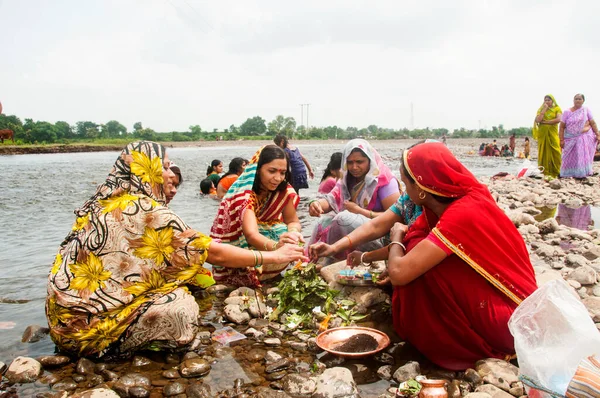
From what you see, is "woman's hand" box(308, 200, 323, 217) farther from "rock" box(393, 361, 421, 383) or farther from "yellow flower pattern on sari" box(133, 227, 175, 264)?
"rock" box(393, 361, 421, 383)

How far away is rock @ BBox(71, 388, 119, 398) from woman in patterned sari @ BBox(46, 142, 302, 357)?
499 millimetres

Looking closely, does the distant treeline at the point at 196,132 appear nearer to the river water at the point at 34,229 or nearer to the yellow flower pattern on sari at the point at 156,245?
the river water at the point at 34,229

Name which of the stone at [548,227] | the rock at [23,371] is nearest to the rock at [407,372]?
the rock at [23,371]

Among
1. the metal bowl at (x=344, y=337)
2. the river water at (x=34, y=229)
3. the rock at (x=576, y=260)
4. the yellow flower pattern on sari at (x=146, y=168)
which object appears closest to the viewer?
the metal bowl at (x=344, y=337)

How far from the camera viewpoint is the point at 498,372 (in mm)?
2791

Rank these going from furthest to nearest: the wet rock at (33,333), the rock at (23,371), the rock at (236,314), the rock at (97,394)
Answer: the rock at (236,314) < the wet rock at (33,333) < the rock at (23,371) < the rock at (97,394)

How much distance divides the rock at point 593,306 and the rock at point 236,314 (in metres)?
2.81

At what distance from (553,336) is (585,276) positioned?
261 centimetres

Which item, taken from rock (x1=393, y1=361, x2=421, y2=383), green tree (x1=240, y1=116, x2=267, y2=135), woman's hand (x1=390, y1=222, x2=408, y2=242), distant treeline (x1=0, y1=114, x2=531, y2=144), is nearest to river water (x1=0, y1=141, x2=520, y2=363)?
rock (x1=393, y1=361, x2=421, y2=383)

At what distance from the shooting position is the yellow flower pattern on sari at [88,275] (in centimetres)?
313

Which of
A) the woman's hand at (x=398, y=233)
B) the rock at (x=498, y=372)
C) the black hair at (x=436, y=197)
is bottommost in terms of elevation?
the rock at (x=498, y=372)

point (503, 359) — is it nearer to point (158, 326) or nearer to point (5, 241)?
point (158, 326)

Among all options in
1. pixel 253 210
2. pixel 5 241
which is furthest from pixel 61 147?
pixel 253 210

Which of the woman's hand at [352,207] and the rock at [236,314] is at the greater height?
the woman's hand at [352,207]
